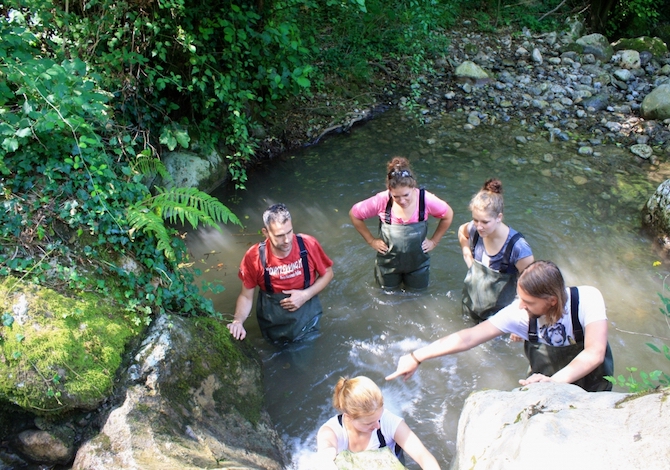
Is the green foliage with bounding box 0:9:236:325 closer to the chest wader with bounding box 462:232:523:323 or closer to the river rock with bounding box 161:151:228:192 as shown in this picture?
the chest wader with bounding box 462:232:523:323

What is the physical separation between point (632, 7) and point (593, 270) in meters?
10.9


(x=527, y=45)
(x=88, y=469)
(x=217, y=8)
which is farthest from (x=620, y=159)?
(x=88, y=469)

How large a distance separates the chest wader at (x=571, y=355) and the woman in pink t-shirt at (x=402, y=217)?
67.4 inches

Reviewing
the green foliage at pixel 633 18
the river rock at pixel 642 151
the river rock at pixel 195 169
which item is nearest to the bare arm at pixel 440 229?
the river rock at pixel 195 169

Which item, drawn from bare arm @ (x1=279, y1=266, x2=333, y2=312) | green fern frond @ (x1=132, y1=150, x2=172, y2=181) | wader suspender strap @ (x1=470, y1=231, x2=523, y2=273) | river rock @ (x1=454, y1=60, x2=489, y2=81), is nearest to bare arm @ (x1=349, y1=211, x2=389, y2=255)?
bare arm @ (x1=279, y1=266, x2=333, y2=312)

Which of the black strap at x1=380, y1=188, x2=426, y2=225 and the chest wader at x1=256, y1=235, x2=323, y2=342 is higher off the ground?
the black strap at x1=380, y1=188, x2=426, y2=225

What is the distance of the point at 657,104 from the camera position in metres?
9.62

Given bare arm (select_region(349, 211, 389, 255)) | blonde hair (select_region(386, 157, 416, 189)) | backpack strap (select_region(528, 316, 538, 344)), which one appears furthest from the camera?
bare arm (select_region(349, 211, 389, 255))

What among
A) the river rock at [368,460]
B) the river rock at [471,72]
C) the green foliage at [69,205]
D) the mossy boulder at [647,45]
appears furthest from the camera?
the mossy boulder at [647,45]

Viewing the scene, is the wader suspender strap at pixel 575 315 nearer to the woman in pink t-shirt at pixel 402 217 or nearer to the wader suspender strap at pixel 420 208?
the woman in pink t-shirt at pixel 402 217

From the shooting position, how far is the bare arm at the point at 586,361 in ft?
9.75

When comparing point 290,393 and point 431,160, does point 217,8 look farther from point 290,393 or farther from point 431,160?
point 290,393

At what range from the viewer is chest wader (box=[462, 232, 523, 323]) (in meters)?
4.32

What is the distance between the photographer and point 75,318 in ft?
11.2
